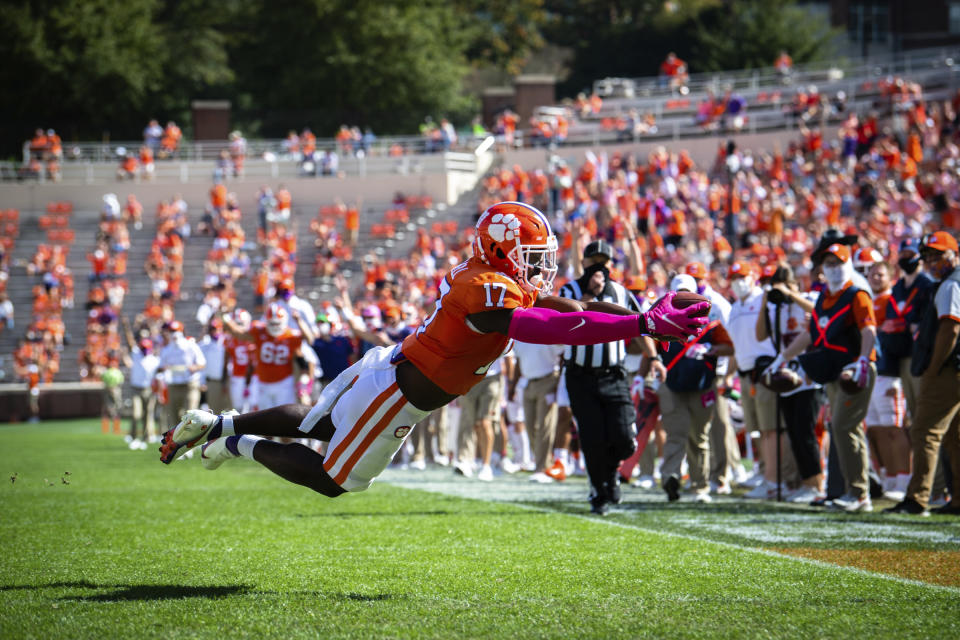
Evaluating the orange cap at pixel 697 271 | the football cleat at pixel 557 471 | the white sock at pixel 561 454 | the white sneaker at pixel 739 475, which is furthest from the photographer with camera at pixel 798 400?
the white sock at pixel 561 454

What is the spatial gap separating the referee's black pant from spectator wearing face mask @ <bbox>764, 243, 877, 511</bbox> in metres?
1.57

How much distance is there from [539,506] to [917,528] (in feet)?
9.55

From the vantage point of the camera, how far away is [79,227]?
32.5 m

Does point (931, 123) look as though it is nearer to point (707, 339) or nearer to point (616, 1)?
point (707, 339)

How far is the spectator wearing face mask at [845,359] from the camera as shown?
29.0 feet

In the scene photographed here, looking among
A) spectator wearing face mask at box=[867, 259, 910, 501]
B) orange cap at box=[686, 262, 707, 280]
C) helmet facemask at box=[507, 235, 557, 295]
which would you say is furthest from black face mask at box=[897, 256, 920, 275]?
helmet facemask at box=[507, 235, 557, 295]

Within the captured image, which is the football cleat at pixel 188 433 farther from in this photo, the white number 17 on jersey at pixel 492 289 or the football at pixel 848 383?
the football at pixel 848 383

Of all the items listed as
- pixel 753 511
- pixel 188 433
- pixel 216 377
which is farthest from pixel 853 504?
pixel 216 377

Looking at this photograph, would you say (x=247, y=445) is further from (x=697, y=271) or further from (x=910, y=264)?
(x=910, y=264)

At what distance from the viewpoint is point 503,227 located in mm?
5590

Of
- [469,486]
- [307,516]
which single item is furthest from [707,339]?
[307,516]

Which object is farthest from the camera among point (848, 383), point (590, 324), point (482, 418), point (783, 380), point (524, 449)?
point (524, 449)

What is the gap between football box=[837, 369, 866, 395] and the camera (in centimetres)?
853

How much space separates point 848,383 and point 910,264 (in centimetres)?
168
